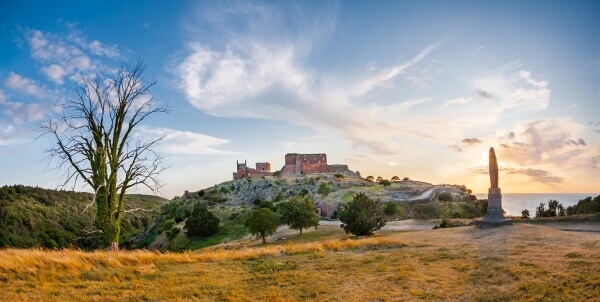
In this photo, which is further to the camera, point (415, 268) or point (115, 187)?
point (115, 187)

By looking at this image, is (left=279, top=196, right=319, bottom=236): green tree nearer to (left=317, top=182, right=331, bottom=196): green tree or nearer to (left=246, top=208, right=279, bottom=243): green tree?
(left=246, top=208, right=279, bottom=243): green tree

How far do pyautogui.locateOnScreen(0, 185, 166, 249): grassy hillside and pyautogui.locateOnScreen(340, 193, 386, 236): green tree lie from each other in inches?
1904

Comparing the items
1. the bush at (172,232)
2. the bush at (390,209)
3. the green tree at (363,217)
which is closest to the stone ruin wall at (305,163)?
the bush at (172,232)

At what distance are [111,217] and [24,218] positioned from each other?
97.0 metres

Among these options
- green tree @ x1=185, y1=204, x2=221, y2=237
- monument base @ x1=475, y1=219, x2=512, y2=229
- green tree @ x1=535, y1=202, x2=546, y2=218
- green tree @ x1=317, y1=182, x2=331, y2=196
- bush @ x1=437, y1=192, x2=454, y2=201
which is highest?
green tree @ x1=317, y1=182, x2=331, y2=196

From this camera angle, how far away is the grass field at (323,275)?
9320 millimetres

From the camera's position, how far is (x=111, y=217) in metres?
16.8

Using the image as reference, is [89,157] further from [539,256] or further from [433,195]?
[433,195]

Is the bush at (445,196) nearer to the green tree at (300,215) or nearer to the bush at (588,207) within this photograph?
the bush at (588,207)

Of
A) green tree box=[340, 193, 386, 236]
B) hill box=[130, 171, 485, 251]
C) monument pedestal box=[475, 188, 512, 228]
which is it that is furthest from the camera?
hill box=[130, 171, 485, 251]

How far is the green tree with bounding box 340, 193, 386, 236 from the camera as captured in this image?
28.2 m

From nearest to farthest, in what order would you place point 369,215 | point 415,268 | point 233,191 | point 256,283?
point 256,283 < point 415,268 < point 369,215 < point 233,191

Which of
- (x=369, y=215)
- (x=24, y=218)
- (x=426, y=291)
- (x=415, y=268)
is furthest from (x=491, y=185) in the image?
(x=24, y=218)

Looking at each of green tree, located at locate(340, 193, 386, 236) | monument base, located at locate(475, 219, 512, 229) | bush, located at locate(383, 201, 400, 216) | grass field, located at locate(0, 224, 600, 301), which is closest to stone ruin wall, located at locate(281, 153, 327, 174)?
bush, located at locate(383, 201, 400, 216)
